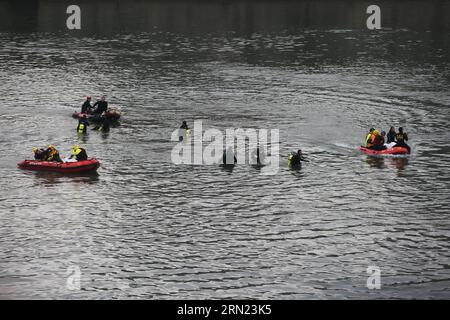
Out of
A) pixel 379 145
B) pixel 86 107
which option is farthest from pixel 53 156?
pixel 379 145

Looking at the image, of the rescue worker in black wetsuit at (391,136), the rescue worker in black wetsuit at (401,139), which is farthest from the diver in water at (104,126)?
the rescue worker in black wetsuit at (401,139)

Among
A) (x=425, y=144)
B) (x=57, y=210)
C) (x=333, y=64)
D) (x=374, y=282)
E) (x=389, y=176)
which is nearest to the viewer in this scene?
(x=374, y=282)

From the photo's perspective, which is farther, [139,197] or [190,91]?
[190,91]

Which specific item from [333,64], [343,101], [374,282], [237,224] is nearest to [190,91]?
[343,101]

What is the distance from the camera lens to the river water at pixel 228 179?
50438 millimetres

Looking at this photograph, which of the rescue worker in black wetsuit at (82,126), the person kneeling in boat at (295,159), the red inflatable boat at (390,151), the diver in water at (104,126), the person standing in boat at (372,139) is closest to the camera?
the person kneeling in boat at (295,159)

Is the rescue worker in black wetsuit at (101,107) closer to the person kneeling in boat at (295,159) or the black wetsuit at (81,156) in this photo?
the black wetsuit at (81,156)

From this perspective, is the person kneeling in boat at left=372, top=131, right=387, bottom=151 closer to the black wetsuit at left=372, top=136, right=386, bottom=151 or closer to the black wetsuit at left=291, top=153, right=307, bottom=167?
the black wetsuit at left=372, top=136, right=386, bottom=151

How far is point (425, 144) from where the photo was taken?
7788cm

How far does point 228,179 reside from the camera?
221 ft

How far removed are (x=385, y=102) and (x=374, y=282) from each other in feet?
159

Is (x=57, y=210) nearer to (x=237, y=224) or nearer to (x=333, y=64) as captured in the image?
(x=237, y=224)

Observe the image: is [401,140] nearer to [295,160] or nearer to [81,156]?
[295,160]
